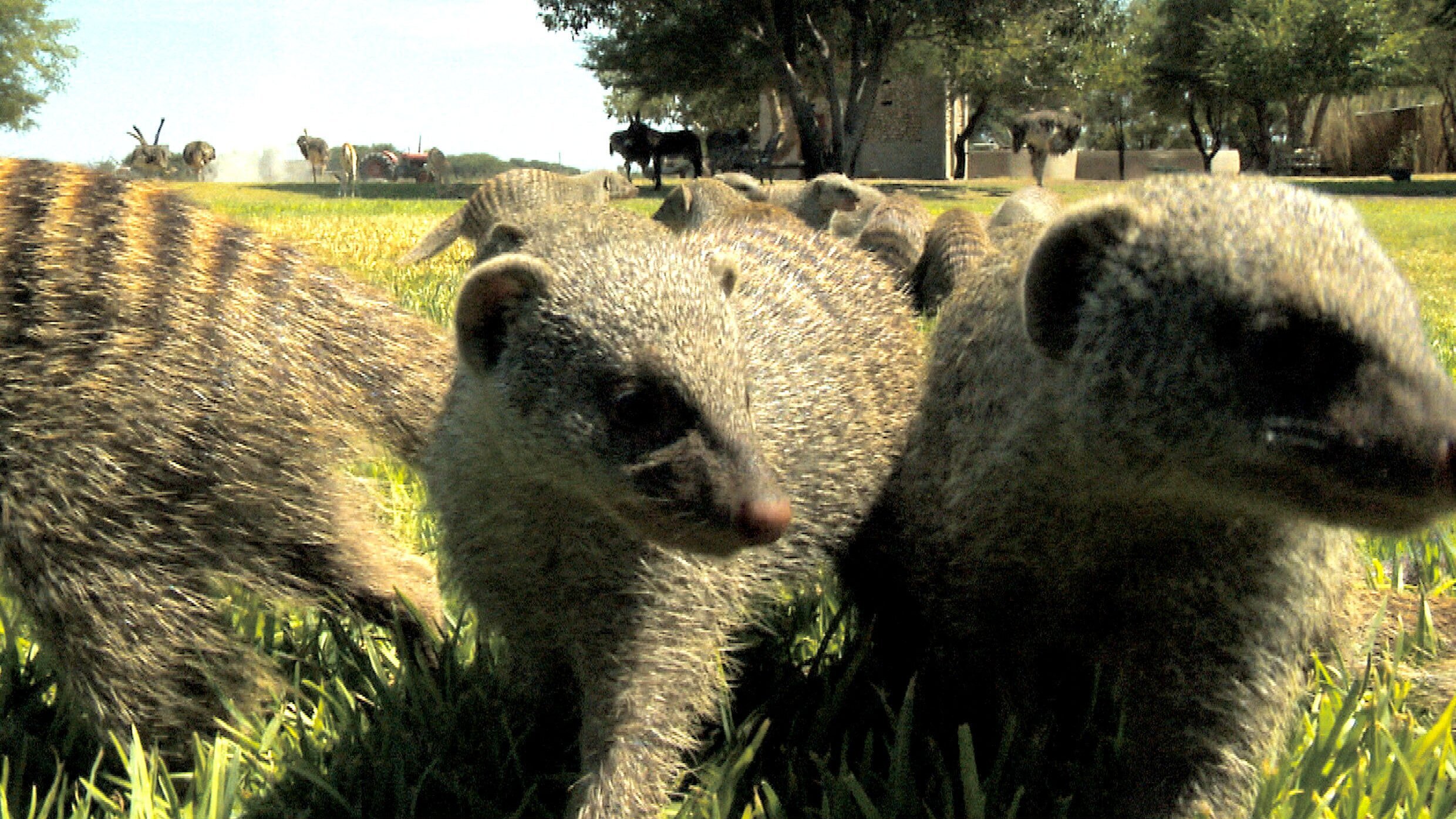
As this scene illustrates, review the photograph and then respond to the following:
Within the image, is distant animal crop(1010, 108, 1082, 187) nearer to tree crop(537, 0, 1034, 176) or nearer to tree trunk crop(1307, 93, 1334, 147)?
tree crop(537, 0, 1034, 176)

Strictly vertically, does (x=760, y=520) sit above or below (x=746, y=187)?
below

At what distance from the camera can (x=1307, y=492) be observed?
1232mm

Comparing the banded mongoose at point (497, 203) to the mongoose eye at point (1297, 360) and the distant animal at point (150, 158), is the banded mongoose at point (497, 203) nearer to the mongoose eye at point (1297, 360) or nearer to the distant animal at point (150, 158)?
the mongoose eye at point (1297, 360)

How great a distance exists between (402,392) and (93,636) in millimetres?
689

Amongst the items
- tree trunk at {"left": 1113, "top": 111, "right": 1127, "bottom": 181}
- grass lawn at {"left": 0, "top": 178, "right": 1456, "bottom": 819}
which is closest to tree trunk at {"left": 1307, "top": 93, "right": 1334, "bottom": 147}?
tree trunk at {"left": 1113, "top": 111, "right": 1127, "bottom": 181}

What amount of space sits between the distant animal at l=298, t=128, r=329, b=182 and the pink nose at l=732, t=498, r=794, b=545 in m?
24.1

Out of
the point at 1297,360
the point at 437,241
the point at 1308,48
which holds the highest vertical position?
the point at 1308,48

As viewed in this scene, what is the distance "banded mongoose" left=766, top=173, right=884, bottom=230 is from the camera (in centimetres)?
857

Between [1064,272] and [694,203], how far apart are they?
20.2 feet

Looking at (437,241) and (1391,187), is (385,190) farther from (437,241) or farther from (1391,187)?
(1391,187)

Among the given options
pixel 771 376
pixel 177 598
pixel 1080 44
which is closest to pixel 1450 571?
pixel 771 376

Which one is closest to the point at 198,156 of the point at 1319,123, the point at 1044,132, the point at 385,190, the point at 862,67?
the point at 385,190

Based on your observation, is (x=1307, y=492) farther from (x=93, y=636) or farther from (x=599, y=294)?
(x=93, y=636)

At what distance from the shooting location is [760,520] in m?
1.42
